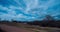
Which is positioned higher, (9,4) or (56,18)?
(9,4)

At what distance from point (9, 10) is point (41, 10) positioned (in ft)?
1.93

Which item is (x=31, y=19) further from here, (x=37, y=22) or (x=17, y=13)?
(x=17, y=13)

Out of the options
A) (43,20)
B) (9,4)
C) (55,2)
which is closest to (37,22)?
(43,20)

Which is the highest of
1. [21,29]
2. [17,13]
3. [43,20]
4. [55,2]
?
[55,2]

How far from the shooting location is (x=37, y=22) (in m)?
2.27

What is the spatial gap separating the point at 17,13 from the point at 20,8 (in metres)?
0.11

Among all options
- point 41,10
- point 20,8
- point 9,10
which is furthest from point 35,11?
point 9,10

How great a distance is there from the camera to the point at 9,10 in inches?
92.8

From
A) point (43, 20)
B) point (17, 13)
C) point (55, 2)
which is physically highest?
point (55, 2)

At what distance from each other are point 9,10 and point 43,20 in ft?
2.14

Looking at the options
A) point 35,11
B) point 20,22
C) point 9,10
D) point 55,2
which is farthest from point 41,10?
point 9,10

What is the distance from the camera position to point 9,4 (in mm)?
2379

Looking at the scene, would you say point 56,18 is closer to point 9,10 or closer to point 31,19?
point 31,19

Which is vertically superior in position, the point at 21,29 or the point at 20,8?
the point at 20,8
